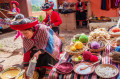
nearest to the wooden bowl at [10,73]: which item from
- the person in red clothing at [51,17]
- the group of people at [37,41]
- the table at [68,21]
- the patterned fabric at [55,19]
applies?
the group of people at [37,41]

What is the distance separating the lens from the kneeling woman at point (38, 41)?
183 centimetres

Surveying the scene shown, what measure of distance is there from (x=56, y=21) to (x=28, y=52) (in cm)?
156

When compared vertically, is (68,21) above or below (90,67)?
above

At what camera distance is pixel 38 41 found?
210 centimetres

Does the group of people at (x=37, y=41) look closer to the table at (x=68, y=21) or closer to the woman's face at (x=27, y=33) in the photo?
the woman's face at (x=27, y=33)

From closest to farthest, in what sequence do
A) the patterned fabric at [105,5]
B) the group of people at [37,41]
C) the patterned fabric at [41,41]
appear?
the group of people at [37,41], the patterned fabric at [41,41], the patterned fabric at [105,5]

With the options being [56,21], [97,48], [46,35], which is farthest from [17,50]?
[97,48]

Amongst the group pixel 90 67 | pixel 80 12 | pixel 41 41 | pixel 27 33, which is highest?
pixel 80 12

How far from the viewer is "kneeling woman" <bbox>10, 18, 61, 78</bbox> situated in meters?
1.83

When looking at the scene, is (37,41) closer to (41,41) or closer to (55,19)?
(41,41)

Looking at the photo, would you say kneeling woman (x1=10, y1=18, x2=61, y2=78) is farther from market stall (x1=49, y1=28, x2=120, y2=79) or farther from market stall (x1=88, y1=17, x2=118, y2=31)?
market stall (x1=88, y1=17, x2=118, y2=31)

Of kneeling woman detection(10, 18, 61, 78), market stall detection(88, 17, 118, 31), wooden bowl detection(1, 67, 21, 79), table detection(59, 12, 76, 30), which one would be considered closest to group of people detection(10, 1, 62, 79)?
kneeling woman detection(10, 18, 61, 78)

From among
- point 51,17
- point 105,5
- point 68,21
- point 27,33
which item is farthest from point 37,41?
point 105,5

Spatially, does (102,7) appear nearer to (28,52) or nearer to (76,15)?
(76,15)
